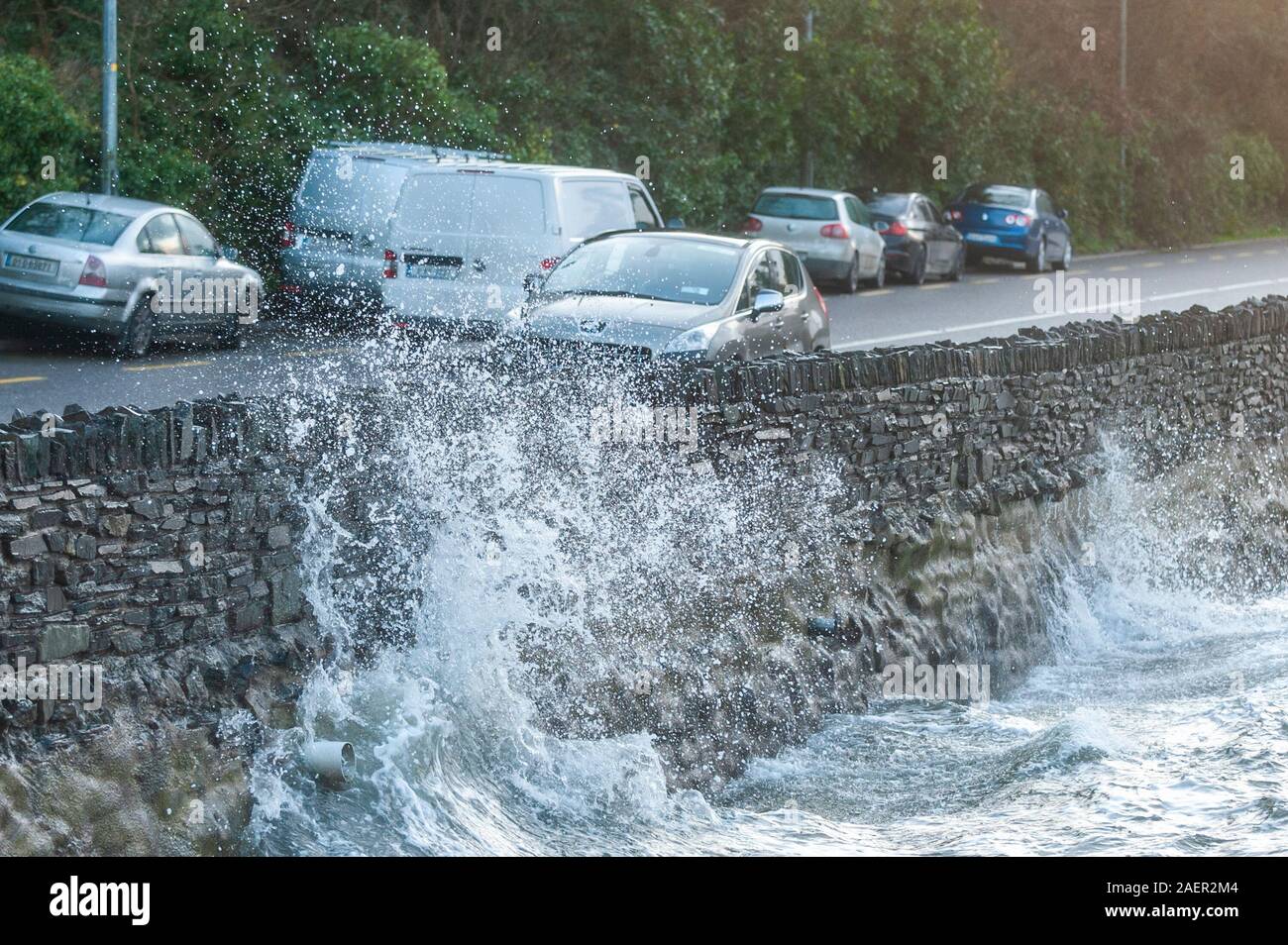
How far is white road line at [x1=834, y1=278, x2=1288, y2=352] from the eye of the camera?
21219 millimetres

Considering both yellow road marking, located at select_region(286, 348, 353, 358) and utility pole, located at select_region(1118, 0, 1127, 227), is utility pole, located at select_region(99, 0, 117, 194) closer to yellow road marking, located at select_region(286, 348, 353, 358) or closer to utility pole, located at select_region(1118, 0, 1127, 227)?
yellow road marking, located at select_region(286, 348, 353, 358)

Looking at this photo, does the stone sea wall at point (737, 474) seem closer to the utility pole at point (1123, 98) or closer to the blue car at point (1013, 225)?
the blue car at point (1013, 225)

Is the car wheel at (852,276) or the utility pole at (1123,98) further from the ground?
the utility pole at (1123,98)

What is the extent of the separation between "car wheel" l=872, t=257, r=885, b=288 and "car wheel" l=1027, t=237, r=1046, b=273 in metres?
5.50

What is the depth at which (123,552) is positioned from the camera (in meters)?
7.78

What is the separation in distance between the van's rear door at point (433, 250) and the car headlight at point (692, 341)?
4310 mm

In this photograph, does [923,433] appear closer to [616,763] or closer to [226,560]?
[616,763]

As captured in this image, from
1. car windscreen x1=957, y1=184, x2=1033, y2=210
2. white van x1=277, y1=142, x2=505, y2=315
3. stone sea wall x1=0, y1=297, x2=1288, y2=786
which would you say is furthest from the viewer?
car windscreen x1=957, y1=184, x2=1033, y2=210

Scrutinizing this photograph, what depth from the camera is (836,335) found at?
22.0m

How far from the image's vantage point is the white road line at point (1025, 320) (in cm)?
2122

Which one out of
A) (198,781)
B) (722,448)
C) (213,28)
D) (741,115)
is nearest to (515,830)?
(198,781)

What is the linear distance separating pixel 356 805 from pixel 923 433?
6.24 m

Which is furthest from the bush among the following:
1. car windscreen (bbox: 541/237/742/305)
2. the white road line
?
the white road line

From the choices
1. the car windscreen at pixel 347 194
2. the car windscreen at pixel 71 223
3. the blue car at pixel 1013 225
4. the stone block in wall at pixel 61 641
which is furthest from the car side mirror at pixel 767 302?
the blue car at pixel 1013 225
